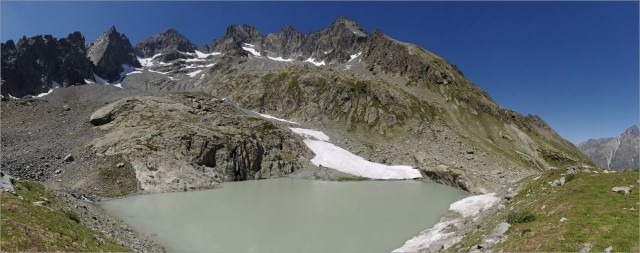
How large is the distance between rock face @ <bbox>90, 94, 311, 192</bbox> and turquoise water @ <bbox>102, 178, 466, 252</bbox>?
29.9 feet

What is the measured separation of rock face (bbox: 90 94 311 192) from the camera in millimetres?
65938

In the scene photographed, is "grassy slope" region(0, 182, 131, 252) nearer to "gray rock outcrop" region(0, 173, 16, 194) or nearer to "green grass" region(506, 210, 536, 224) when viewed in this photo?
"gray rock outcrop" region(0, 173, 16, 194)

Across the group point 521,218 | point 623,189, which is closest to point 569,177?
point 623,189

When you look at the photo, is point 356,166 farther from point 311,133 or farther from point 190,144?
point 190,144

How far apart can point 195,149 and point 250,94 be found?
10056 centimetres

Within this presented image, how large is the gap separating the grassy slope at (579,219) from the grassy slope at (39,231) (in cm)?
2449

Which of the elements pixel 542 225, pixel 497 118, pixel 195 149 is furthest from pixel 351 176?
pixel 497 118

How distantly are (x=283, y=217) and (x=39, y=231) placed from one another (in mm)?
26974

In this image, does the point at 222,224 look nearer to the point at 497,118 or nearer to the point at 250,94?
the point at 250,94

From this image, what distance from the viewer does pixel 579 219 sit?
20.5m

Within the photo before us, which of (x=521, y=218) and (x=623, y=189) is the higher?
(x=623, y=189)

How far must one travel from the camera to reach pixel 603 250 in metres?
16.8

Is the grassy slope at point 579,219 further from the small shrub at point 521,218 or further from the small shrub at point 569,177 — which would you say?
the small shrub at point 521,218

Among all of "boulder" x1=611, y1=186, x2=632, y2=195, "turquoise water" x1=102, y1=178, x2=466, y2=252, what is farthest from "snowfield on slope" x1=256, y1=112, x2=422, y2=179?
"boulder" x1=611, y1=186, x2=632, y2=195
